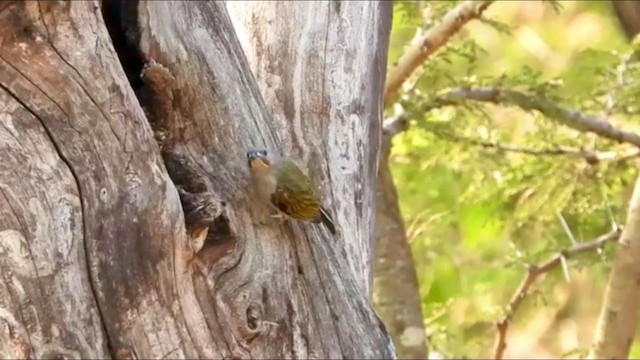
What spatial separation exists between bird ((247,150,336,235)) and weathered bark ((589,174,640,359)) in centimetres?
116

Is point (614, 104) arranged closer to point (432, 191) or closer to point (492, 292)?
point (432, 191)

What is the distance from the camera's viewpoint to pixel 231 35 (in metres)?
1.40

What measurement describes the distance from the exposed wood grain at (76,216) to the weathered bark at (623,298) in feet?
4.62

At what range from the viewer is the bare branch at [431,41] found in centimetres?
247

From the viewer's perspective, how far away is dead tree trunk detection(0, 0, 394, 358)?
3.66ft

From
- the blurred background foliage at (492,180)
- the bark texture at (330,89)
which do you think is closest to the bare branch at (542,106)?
the blurred background foliage at (492,180)

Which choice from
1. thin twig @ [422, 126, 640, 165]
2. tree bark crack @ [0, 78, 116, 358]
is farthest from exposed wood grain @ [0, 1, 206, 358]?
thin twig @ [422, 126, 640, 165]

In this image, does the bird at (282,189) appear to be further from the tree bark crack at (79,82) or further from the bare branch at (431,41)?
the bare branch at (431,41)

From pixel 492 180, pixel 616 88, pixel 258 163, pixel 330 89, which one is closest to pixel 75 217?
pixel 258 163

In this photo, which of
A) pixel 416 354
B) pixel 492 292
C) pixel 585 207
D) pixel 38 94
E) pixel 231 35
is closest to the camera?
pixel 38 94

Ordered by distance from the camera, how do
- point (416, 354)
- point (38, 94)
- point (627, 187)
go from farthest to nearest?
point (627, 187), point (416, 354), point (38, 94)

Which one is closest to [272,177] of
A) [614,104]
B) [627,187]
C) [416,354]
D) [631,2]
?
[416,354]

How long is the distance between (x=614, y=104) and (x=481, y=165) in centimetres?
39

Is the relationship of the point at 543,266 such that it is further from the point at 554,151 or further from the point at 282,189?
the point at 282,189
